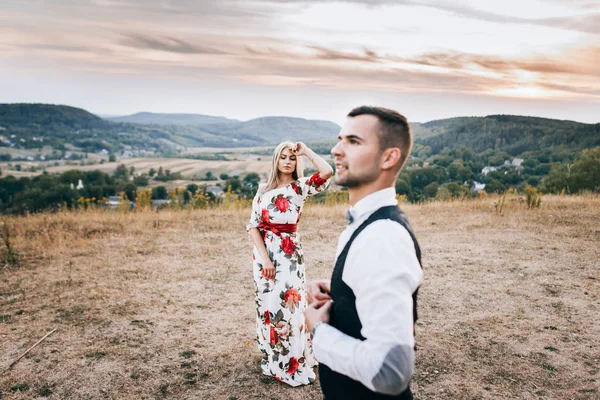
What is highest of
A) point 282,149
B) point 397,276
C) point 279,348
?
point 282,149

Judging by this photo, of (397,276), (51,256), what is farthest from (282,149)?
(51,256)

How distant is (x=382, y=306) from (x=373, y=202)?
1.36 feet

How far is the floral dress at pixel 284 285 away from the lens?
13.3 feet

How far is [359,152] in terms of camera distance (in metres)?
1.56

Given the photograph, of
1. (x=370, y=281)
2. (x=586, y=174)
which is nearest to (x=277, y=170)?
(x=370, y=281)

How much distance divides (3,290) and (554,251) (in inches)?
398

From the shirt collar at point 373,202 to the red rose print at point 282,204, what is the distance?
8.31 feet

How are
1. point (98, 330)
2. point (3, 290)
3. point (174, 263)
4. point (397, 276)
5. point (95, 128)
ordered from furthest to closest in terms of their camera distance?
point (95, 128) < point (174, 263) < point (3, 290) < point (98, 330) < point (397, 276)

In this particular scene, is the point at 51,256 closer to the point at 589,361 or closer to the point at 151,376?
the point at 151,376

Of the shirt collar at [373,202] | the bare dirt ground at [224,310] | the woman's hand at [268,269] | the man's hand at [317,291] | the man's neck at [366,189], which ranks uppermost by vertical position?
the man's neck at [366,189]

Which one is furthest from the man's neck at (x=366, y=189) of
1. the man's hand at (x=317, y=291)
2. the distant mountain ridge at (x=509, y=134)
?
the distant mountain ridge at (x=509, y=134)

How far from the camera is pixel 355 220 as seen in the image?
60.5 inches

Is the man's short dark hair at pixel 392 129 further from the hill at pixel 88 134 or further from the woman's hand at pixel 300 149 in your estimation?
the hill at pixel 88 134

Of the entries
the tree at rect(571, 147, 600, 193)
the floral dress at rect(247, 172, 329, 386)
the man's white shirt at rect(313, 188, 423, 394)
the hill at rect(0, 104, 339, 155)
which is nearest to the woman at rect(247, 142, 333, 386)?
the floral dress at rect(247, 172, 329, 386)
